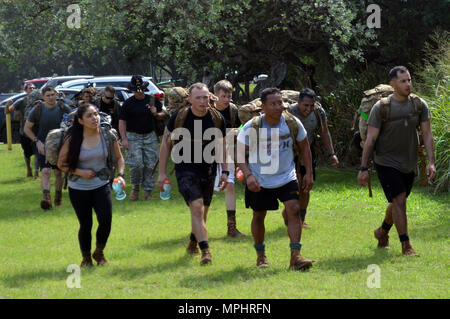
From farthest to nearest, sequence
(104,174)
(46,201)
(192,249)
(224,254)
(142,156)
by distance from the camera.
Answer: (142,156) < (46,201) < (192,249) < (224,254) < (104,174)

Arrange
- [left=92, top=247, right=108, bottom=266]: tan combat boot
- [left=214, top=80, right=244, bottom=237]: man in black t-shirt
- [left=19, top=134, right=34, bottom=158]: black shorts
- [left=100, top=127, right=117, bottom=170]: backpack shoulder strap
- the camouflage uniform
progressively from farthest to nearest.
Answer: [left=19, top=134, right=34, bottom=158]: black shorts < the camouflage uniform < [left=214, top=80, right=244, bottom=237]: man in black t-shirt < [left=92, top=247, right=108, bottom=266]: tan combat boot < [left=100, top=127, right=117, bottom=170]: backpack shoulder strap

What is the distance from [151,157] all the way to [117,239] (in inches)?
139

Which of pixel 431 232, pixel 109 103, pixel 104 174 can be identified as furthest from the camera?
pixel 109 103

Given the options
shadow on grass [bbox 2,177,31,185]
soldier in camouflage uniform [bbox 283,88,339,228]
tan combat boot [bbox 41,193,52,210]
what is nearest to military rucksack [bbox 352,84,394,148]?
soldier in camouflage uniform [bbox 283,88,339,228]

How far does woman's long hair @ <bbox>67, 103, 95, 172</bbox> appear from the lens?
7746 millimetres

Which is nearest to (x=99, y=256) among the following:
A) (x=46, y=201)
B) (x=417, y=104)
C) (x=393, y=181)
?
(x=393, y=181)

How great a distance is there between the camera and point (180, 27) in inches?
635

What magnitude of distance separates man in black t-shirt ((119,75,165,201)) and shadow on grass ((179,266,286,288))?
5436 millimetres

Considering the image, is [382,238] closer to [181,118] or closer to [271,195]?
[271,195]

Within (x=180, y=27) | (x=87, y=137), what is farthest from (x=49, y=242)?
(x=180, y=27)

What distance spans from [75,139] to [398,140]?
3.27m

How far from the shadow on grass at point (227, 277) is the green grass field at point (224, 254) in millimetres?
10

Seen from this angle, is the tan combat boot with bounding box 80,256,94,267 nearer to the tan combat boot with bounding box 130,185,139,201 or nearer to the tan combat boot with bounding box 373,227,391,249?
the tan combat boot with bounding box 373,227,391,249

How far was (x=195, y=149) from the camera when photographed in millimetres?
8133
